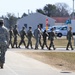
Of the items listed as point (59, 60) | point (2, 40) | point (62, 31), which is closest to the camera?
point (2, 40)

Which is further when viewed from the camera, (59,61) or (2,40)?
(59,61)

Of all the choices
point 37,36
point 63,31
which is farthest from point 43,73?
point 63,31

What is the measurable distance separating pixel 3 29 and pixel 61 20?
326 feet

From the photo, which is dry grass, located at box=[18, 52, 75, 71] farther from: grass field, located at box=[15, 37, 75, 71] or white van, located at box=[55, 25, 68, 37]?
white van, located at box=[55, 25, 68, 37]

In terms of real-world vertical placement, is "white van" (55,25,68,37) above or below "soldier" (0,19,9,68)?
below

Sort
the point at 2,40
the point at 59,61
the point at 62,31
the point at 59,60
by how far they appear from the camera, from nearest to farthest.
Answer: the point at 2,40, the point at 59,61, the point at 59,60, the point at 62,31

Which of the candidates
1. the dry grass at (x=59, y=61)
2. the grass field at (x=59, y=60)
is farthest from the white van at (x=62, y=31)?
the dry grass at (x=59, y=61)

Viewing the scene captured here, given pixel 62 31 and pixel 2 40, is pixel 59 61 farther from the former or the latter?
pixel 62 31

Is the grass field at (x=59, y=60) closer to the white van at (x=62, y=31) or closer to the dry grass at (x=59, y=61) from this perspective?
the dry grass at (x=59, y=61)

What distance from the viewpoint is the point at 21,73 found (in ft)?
51.0

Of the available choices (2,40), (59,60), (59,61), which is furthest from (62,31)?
(2,40)

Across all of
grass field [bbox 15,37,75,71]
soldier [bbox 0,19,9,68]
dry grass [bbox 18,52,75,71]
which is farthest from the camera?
grass field [bbox 15,37,75,71]

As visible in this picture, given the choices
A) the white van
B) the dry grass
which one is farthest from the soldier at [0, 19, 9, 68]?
the white van

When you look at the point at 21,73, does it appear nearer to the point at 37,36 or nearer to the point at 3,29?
the point at 3,29
